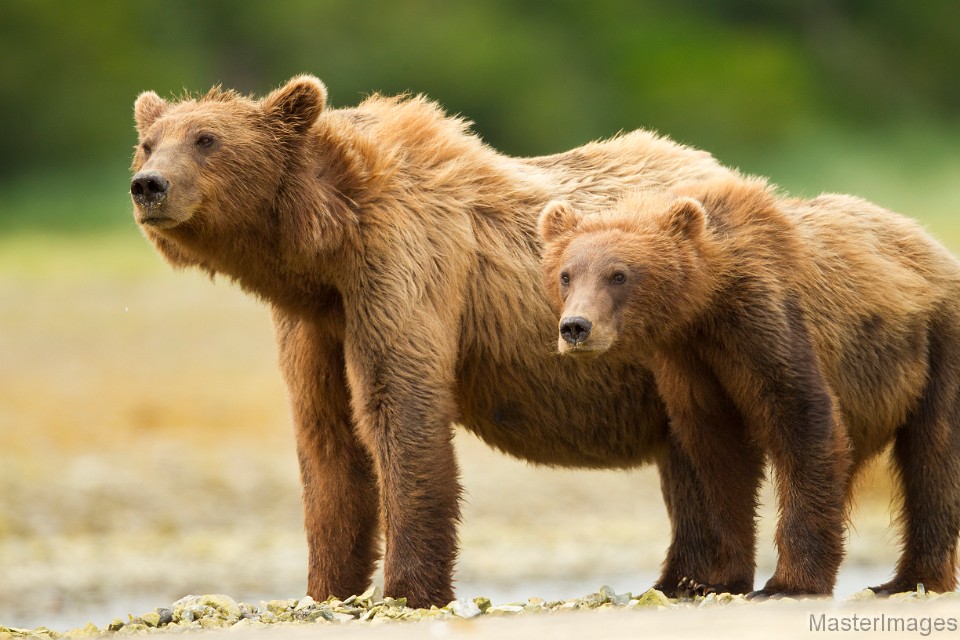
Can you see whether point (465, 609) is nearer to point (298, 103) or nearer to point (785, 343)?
point (785, 343)

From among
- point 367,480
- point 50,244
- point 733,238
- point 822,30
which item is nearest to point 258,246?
point 367,480

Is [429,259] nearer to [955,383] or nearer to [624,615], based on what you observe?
[624,615]

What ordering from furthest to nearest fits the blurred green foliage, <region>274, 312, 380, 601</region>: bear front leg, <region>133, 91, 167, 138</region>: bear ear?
the blurred green foliage
<region>274, 312, 380, 601</region>: bear front leg
<region>133, 91, 167, 138</region>: bear ear

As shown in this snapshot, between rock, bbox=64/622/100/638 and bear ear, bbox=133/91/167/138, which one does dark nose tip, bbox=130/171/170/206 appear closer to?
bear ear, bbox=133/91/167/138

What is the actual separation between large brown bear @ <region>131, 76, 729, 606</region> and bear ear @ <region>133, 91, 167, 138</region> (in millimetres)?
12

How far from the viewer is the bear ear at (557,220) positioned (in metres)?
9.12

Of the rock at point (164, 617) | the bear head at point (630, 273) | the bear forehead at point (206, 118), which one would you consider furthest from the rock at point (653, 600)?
the bear forehead at point (206, 118)

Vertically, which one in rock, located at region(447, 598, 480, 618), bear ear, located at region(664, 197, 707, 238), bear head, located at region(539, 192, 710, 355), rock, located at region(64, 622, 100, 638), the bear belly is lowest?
rock, located at region(447, 598, 480, 618)

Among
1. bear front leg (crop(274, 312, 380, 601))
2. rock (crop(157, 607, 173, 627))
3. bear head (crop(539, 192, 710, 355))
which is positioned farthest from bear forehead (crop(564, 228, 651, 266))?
rock (crop(157, 607, 173, 627))

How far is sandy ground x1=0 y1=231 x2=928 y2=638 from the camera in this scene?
15398 mm

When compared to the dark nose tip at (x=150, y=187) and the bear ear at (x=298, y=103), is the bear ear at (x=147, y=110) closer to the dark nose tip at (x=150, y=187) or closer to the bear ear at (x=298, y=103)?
the bear ear at (x=298, y=103)

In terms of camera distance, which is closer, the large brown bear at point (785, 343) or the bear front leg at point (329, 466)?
the large brown bear at point (785, 343)

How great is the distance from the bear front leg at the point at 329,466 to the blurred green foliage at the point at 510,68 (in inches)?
831

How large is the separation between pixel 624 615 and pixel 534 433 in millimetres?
2314
